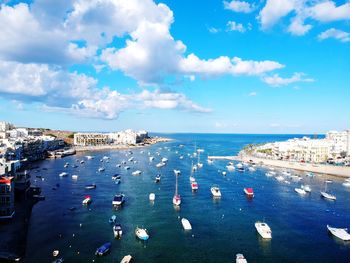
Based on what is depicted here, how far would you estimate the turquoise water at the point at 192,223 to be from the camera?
44.2 m

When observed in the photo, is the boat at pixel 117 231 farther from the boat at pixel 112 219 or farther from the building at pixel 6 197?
the building at pixel 6 197

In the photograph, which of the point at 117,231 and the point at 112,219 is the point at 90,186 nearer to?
the point at 112,219

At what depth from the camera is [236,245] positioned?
47469mm

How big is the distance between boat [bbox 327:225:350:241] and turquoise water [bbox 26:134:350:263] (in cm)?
126

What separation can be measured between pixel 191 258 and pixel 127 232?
44.4 feet

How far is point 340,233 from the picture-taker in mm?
51531

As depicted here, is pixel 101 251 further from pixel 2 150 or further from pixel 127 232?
pixel 2 150

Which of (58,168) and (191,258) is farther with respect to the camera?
(58,168)

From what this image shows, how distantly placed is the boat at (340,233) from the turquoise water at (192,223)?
126 cm

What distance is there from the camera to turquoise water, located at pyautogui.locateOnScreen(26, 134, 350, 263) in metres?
44.2

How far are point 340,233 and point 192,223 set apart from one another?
25.4 m

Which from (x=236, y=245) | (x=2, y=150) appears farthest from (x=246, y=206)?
(x=2, y=150)

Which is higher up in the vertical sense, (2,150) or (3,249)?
(2,150)

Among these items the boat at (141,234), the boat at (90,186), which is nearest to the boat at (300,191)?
the boat at (141,234)
